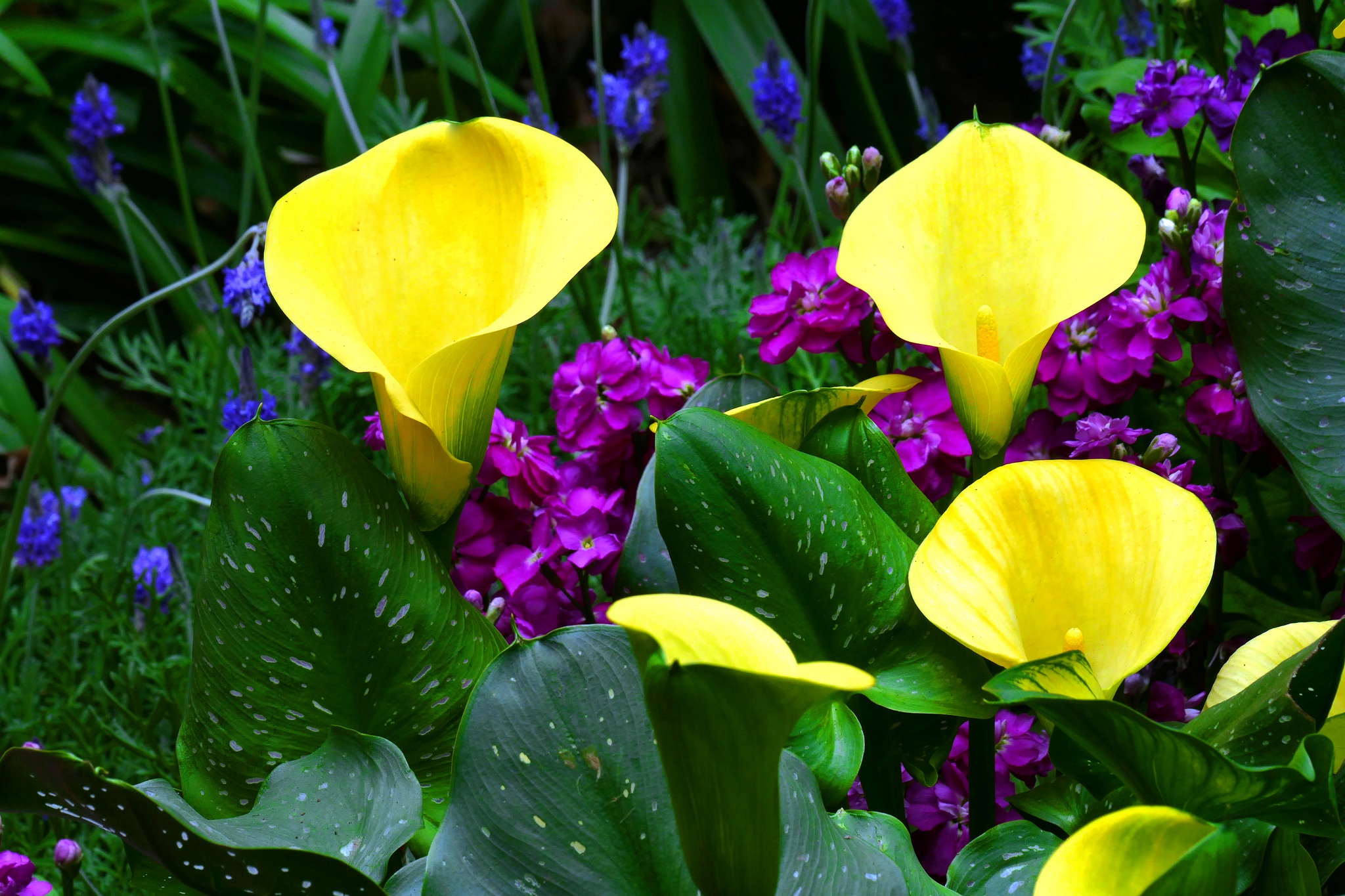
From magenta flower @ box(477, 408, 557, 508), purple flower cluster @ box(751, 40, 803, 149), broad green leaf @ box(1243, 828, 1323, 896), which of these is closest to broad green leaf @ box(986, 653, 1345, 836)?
broad green leaf @ box(1243, 828, 1323, 896)

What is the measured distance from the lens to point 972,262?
347 mm

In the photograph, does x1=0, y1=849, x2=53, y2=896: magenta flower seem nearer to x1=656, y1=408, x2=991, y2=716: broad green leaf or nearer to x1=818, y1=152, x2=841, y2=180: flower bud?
x1=656, y1=408, x2=991, y2=716: broad green leaf

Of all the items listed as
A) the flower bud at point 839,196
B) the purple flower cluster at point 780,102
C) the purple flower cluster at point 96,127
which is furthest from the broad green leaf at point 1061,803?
the purple flower cluster at point 96,127

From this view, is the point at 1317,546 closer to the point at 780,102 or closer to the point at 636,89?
the point at 780,102

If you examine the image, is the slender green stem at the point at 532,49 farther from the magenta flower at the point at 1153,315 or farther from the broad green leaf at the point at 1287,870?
the broad green leaf at the point at 1287,870

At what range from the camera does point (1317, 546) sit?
45 centimetres

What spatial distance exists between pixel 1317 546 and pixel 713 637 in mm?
349

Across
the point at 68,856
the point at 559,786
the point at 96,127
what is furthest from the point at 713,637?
the point at 96,127

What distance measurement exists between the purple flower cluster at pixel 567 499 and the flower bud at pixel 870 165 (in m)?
0.12

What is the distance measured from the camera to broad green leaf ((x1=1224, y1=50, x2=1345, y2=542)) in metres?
0.36

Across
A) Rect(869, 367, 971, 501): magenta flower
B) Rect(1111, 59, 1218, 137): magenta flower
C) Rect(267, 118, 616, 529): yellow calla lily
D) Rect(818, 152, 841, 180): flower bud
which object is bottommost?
Rect(869, 367, 971, 501): magenta flower

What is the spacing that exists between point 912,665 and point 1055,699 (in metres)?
0.08

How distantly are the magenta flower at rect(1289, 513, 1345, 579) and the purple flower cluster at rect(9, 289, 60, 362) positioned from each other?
753mm

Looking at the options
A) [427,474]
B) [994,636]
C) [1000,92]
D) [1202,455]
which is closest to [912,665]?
[994,636]
